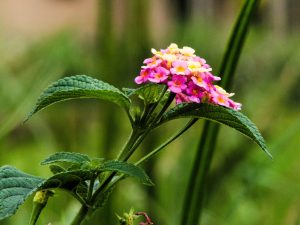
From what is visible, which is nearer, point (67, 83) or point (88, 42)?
point (67, 83)

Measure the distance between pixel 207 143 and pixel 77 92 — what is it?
0.20 meters

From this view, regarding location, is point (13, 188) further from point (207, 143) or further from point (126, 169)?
point (207, 143)

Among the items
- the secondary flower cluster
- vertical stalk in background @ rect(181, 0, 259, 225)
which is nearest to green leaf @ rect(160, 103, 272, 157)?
the secondary flower cluster

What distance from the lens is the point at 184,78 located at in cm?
29

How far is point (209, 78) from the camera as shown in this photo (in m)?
0.31

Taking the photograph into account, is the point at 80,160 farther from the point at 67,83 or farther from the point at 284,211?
the point at 284,211

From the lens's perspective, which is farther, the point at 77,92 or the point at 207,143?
the point at 207,143

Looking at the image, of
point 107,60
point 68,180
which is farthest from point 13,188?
point 107,60

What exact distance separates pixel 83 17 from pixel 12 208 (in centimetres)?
565

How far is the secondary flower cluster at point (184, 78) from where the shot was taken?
0.29 meters

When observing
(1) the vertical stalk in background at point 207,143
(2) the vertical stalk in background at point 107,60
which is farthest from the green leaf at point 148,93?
(2) the vertical stalk in background at point 107,60

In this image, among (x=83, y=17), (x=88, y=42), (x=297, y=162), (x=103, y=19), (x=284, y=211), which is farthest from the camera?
(x=83, y=17)

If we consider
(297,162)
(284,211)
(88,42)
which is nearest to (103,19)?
(284,211)

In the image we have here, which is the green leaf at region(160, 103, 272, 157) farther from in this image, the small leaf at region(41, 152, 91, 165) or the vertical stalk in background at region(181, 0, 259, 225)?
the vertical stalk in background at region(181, 0, 259, 225)
